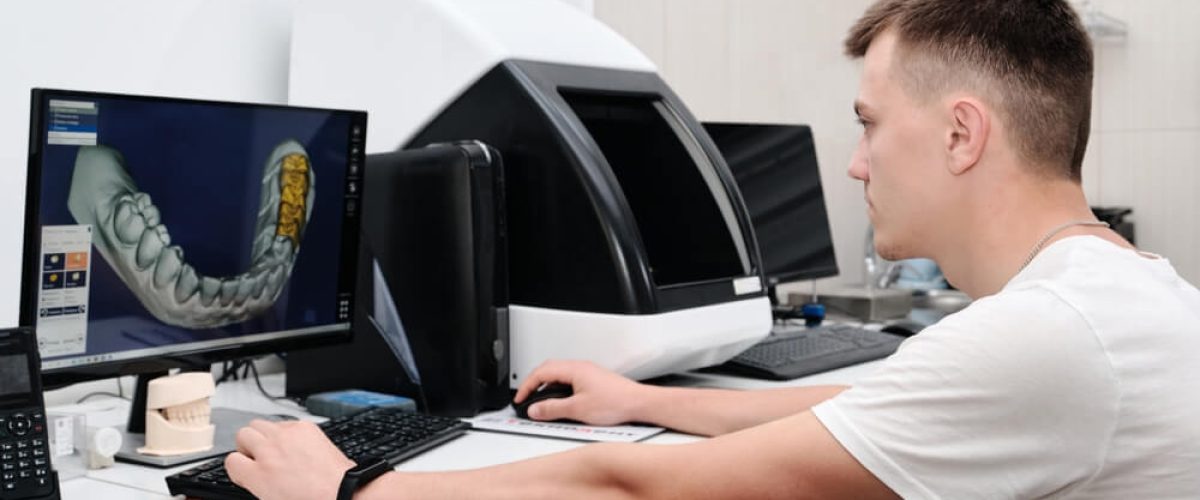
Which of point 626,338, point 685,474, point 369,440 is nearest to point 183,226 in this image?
point 369,440

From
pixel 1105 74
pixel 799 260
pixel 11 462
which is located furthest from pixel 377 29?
pixel 1105 74

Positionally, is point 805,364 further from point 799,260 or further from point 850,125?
point 850,125

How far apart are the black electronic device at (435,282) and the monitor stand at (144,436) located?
0.19 m

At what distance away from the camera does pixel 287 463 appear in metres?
1.14

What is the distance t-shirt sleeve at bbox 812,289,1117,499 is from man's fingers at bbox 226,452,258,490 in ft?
1.79

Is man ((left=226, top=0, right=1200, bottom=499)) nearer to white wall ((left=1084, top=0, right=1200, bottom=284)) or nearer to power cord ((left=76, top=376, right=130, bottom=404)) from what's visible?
power cord ((left=76, top=376, right=130, bottom=404))

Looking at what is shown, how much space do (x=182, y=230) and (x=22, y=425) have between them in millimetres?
319

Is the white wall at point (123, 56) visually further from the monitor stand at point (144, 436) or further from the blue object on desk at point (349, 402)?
the blue object on desk at point (349, 402)

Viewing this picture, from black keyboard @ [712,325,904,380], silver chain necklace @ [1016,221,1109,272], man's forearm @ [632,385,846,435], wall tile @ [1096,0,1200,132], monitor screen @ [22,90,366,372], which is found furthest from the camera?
wall tile @ [1096,0,1200,132]

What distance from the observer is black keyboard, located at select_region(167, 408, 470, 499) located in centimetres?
117

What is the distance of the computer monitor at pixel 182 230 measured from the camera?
1.27m

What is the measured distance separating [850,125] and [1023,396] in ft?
8.56

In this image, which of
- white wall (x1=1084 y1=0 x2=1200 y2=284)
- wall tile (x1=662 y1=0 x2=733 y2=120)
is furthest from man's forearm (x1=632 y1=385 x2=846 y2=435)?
white wall (x1=1084 y1=0 x2=1200 y2=284)

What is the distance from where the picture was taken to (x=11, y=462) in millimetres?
1109
